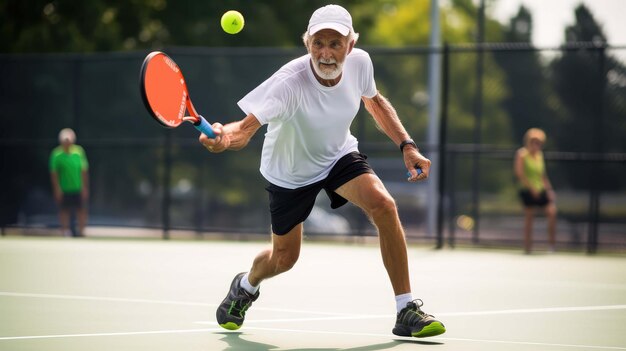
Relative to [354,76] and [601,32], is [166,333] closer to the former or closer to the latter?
[354,76]

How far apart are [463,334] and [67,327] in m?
2.35

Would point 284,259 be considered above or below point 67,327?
above

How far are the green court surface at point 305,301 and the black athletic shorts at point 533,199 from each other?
53.4 inches

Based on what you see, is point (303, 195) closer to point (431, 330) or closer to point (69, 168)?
point (431, 330)

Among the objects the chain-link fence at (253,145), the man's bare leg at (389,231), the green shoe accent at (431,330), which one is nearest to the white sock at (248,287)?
the man's bare leg at (389,231)

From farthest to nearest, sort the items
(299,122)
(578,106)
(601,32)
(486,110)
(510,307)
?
1. (601,32)
2. (486,110)
3. (578,106)
4. (510,307)
5. (299,122)

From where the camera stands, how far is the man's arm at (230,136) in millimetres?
5598

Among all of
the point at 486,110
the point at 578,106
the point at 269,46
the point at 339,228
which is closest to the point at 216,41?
the point at 269,46

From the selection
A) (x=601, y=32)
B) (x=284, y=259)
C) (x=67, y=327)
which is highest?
(x=601, y=32)

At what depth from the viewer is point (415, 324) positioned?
6176mm

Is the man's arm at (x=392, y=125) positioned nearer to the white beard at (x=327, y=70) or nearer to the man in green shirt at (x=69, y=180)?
the white beard at (x=327, y=70)

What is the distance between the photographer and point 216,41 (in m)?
28.3

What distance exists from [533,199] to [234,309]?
8.83 metres

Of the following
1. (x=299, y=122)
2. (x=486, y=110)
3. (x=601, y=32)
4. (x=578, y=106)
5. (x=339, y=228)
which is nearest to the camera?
(x=299, y=122)
